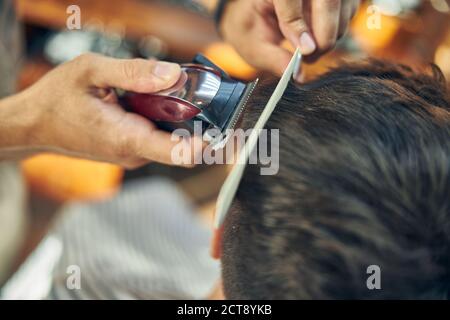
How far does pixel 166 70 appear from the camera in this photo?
773mm

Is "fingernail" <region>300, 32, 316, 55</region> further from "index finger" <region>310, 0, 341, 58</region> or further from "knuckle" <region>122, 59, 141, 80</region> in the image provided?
"knuckle" <region>122, 59, 141, 80</region>

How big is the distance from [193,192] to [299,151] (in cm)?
180

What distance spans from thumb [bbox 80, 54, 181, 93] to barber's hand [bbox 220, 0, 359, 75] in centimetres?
33

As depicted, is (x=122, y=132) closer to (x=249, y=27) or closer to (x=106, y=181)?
(x=249, y=27)

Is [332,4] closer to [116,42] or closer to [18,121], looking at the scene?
[18,121]

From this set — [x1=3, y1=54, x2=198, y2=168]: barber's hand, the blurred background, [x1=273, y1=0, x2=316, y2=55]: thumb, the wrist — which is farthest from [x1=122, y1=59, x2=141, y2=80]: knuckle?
the blurred background

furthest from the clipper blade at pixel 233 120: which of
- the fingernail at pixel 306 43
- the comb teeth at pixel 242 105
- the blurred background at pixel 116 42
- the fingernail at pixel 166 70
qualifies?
the blurred background at pixel 116 42

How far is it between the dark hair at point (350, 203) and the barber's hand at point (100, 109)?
20 centimetres

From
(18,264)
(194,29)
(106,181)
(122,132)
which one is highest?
(194,29)

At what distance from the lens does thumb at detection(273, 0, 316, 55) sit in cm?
95

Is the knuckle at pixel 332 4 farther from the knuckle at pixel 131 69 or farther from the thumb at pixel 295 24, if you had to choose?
the knuckle at pixel 131 69

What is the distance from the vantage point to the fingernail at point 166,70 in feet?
2.52
